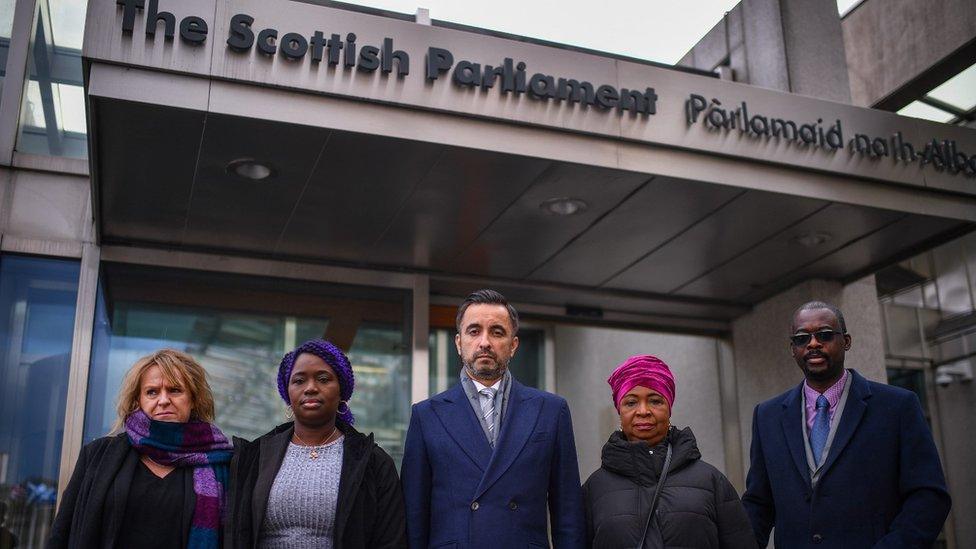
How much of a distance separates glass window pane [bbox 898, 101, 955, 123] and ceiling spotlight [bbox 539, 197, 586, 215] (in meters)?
5.16

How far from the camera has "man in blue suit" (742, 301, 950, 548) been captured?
422 cm

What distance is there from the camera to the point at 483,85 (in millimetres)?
6559

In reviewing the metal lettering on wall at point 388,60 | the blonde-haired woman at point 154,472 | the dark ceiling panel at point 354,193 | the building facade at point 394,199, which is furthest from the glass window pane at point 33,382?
the blonde-haired woman at point 154,472

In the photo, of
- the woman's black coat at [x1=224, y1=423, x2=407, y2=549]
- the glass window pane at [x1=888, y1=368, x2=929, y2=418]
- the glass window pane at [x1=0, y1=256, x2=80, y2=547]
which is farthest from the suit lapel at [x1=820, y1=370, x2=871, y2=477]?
the glass window pane at [x1=888, y1=368, x2=929, y2=418]

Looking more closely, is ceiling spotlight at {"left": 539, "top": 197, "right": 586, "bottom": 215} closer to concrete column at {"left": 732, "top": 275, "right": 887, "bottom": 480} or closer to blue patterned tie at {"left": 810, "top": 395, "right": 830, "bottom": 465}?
concrete column at {"left": 732, "top": 275, "right": 887, "bottom": 480}

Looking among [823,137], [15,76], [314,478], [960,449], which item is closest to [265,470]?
[314,478]

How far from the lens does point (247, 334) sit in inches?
333

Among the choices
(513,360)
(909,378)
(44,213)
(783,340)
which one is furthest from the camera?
(909,378)

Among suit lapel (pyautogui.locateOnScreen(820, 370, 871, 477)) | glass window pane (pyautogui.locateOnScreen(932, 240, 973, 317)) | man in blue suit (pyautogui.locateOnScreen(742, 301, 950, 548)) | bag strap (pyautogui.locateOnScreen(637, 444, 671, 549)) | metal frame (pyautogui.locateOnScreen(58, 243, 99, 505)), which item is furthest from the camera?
glass window pane (pyautogui.locateOnScreen(932, 240, 973, 317))

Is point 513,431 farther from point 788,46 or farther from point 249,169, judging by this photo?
point 788,46

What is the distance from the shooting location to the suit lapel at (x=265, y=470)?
385 centimetres

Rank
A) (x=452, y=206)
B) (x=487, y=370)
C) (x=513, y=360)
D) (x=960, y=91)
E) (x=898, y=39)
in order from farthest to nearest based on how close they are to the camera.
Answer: (x=960, y=91) < (x=898, y=39) < (x=513, y=360) < (x=452, y=206) < (x=487, y=370)

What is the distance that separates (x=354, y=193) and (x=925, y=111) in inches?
276

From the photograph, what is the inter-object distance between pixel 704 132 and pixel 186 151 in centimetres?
356
